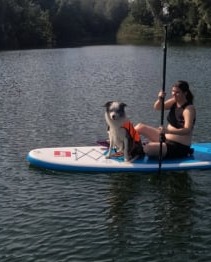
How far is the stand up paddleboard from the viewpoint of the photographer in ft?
39.2

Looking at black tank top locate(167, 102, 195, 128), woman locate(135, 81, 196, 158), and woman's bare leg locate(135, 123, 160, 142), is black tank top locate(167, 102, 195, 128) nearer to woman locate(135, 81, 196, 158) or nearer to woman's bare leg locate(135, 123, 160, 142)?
woman locate(135, 81, 196, 158)

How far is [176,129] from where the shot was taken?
1198 centimetres

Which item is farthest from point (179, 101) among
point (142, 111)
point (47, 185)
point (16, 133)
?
point (142, 111)

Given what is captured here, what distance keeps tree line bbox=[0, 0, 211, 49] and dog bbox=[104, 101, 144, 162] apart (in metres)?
66.8

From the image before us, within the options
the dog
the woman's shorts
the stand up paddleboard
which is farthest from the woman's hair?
the stand up paddleboard

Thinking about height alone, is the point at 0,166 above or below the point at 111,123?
below

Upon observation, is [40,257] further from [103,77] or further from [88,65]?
[88,65]

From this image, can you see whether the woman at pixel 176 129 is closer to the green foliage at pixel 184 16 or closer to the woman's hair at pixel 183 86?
the woman's hair at pixel 183 86

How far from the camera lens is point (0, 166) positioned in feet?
43.0

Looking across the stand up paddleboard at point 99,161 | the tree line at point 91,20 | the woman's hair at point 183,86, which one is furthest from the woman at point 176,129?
the tree line at point 91,20

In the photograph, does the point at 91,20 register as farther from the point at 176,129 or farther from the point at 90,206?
the point at 90,206

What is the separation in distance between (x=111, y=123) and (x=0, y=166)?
325 centimetres

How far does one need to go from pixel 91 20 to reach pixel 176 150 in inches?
4254

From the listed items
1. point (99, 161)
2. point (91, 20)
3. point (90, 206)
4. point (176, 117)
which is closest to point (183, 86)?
point (176, 117)
